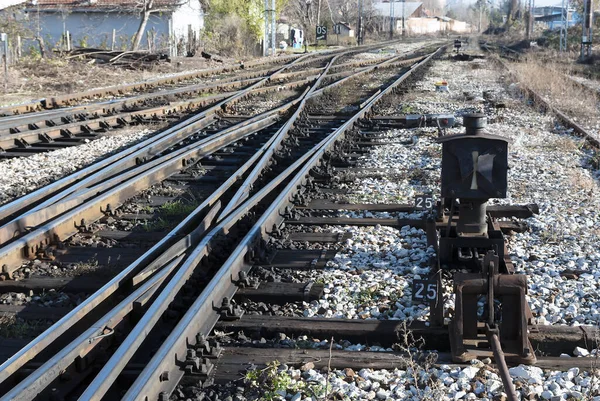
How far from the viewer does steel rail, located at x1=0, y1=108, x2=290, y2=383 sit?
3762 millimetres

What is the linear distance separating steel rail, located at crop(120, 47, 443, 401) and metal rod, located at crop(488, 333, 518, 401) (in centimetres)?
160

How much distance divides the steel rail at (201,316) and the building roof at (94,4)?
3298cm

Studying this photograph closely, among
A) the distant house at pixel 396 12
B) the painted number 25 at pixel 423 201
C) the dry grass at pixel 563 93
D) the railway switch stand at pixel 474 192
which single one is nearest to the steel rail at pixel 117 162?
the painted number 25 at pixel 423 201

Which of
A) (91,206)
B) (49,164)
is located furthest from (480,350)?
(49,164)

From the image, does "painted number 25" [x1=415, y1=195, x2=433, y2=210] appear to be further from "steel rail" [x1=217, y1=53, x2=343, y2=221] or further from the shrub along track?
"steel rail" [x1=217, y1=53, x2=343, y2=221]

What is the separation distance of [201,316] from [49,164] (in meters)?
5.96

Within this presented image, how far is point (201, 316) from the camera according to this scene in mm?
4359

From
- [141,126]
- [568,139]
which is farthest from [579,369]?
[141,126]

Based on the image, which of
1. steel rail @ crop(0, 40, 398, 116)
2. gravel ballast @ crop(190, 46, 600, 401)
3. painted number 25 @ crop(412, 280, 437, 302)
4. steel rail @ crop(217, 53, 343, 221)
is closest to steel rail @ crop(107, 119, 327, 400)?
steel rail @ crop(217, 53, 343, 221)

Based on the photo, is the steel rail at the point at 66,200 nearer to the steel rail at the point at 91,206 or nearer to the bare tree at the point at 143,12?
the steel rail at the point at 91,206

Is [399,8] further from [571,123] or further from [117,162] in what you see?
[117,162]

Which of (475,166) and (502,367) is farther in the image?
(475,166)

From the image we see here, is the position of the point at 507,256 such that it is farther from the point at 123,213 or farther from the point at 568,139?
the point at 568,139

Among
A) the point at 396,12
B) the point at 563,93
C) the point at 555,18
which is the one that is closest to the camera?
Answer: the point at 563,93
